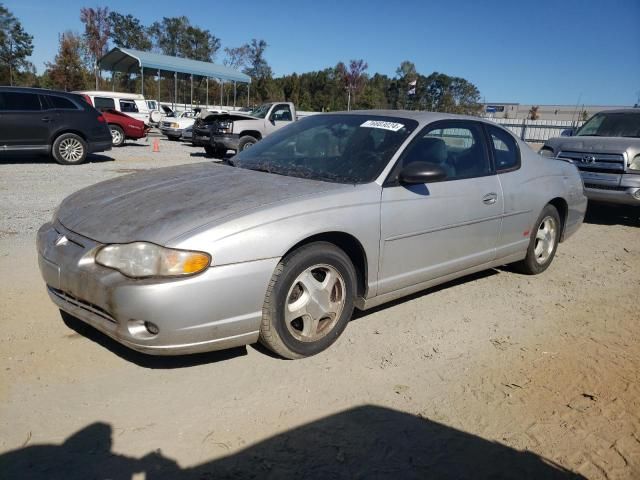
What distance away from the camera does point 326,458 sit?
2234 mm

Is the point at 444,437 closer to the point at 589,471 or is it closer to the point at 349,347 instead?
the point at 589,471

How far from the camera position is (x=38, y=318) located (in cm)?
344

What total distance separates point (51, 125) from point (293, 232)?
10.7m

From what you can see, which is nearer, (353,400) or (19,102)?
(353,400)

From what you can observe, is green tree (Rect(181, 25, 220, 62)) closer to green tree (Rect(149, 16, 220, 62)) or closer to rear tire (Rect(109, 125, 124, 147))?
green tree (Rect(149, 16, 220, 62))

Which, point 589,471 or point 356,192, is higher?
point 356,192

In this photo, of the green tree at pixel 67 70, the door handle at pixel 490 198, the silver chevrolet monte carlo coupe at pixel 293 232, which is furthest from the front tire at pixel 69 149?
the green tree at pixel 67 70

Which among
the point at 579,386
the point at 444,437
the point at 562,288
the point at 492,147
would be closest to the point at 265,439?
the point at 444,437

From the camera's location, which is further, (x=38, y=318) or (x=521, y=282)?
(x=521, y=282)

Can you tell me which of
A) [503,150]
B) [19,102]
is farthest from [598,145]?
[19,102]

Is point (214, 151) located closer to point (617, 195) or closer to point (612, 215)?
point (612, 215)

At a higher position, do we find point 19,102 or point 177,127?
point 19,102

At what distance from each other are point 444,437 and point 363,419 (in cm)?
41

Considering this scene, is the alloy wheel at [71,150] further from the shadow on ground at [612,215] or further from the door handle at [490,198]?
the shadow on ground at [612,215]
